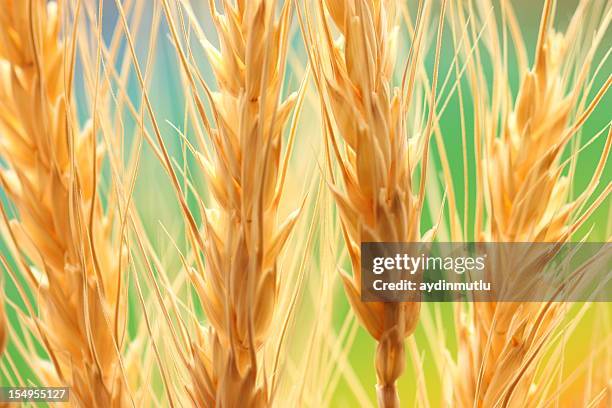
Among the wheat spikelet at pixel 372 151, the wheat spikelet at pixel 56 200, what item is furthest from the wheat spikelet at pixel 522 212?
the wheat spikelet at pixel 56 200

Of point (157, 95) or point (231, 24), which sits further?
point (157, 95)

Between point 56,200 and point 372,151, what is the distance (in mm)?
190

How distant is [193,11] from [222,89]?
11 cm

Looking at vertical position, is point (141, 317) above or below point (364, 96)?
below

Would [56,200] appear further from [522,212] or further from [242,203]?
[522,212]

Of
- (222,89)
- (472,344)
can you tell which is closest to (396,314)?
(472,344)

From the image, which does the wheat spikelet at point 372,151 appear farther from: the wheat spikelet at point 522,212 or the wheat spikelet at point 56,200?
the wheat spikelet at point 56,200

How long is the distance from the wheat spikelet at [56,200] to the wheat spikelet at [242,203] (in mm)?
60

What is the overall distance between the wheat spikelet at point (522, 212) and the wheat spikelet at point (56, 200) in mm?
226

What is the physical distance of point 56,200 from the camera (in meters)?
0.40

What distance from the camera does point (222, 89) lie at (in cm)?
40

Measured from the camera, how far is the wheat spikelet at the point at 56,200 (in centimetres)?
39

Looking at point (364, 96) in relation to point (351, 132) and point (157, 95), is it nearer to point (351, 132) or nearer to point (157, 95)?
point (351, 132)

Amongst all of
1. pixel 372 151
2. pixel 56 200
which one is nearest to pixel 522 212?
pixel 372 151
